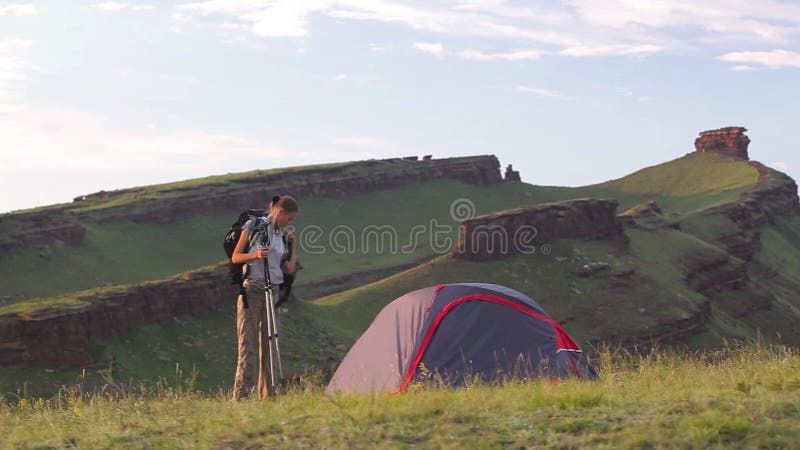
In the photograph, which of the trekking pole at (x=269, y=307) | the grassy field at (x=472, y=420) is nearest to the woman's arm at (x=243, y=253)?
the trekking pole at (x=269, y=307)

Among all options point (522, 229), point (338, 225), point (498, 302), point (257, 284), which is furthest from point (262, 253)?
point (338, 225)

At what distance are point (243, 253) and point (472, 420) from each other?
14.4 feet

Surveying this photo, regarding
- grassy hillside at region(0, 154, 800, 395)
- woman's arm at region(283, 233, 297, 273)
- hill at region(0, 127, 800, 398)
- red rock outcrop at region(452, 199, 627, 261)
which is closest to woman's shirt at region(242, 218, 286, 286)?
woman's arm at region(283, 233, 297, 273)

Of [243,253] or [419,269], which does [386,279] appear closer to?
[419,269]

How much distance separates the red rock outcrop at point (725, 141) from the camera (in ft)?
461

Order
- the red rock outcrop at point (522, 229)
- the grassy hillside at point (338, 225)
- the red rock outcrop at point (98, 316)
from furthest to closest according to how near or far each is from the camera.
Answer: the grassy hillside at point (338, 225) < the red rock outcrop at point (522, 229) < the red rock outcrop at point (98, 316)

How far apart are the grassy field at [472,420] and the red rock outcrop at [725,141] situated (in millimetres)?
139223

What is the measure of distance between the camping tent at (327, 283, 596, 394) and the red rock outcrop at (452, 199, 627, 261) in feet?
165

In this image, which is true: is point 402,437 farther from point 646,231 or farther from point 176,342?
point 646,231

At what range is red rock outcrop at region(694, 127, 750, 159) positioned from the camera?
140625 mm

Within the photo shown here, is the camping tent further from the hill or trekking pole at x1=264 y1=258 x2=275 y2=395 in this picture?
the hill

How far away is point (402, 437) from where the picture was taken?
7613 mm

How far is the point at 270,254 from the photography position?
1148 cm

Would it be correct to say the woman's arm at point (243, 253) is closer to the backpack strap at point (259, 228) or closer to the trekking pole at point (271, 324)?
the backpack strap at point (259, 228)
